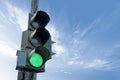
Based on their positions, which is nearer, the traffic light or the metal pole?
the traffic light

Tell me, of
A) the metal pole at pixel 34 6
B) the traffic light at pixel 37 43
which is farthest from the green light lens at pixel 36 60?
the metal pole at pixel 34 6

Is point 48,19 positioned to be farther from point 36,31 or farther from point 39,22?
point 36,31

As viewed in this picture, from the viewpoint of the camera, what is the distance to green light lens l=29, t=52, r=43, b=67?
12.7 ft

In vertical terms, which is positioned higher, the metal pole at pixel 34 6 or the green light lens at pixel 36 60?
the metal pole at pixel 34 6

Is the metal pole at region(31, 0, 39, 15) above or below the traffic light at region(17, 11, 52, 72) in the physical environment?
above

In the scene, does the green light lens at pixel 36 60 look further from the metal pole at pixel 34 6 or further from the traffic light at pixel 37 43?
the metal pole at pixel 34 6

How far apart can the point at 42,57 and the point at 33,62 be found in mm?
194

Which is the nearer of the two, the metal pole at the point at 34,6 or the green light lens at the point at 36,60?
the green light lens at the point at 36,60

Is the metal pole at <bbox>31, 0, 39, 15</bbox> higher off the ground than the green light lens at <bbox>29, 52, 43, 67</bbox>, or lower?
higher

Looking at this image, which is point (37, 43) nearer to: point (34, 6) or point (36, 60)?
point (36, 60)

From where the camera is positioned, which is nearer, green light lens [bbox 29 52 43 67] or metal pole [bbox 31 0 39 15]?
green light lens [bbox 29 52 43 67]

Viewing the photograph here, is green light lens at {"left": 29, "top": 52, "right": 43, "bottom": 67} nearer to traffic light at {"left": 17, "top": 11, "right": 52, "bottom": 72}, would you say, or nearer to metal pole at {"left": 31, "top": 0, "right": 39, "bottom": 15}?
traffic light at {"left": 17, "top": 11, "right": 52, "bottom": 72}

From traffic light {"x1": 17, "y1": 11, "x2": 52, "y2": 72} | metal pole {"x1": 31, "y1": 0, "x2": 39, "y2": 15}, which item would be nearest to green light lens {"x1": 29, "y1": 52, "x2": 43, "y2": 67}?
traffic light {"x1": 17, "y1": 11, "x2": 52, "y2": 72}

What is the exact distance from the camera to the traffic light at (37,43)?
387 cm
